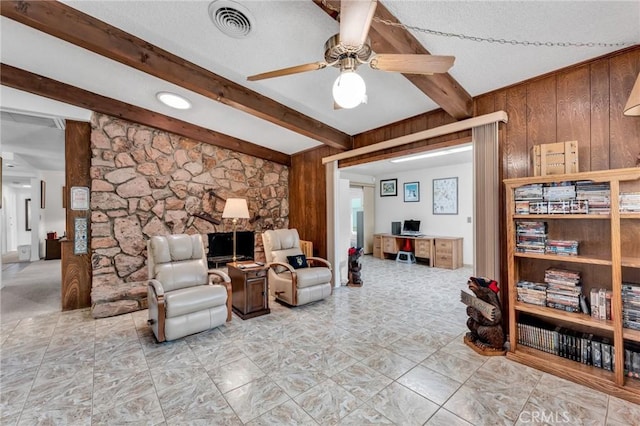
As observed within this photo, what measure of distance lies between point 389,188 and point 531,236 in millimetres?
5395

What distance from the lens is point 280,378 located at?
84.0 inches

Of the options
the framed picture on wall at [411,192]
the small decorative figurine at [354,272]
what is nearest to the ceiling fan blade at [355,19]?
the small decorative figurine at [354,272]

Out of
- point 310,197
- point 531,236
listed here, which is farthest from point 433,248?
point 531,236

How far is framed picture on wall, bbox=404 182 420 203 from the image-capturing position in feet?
23.2

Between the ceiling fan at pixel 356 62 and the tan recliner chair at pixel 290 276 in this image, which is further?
the tan recliner chair at pixel 290 276

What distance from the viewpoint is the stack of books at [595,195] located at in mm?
2014

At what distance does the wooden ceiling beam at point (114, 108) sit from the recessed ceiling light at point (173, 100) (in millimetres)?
520

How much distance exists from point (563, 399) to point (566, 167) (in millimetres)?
1731

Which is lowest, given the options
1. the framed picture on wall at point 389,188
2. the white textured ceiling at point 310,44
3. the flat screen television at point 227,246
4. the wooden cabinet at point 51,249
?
the wooden cabinet at point 51,249

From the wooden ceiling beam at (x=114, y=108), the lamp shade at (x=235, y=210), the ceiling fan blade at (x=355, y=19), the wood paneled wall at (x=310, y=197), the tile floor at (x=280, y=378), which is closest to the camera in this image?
the ceiling fan blade at (x=355, y=19)

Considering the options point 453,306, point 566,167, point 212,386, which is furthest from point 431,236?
point 212,386

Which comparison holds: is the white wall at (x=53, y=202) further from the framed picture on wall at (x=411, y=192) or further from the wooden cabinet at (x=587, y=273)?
the wooden cabinet at (x=587, y=273)

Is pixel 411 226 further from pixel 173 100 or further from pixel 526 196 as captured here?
pixel 173 100

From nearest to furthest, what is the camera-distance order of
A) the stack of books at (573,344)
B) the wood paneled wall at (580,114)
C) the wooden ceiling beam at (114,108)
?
the stack of books at (573,344) < the wood paneled wall at (580,114) < the wooden ceiling beam at (114,108)
